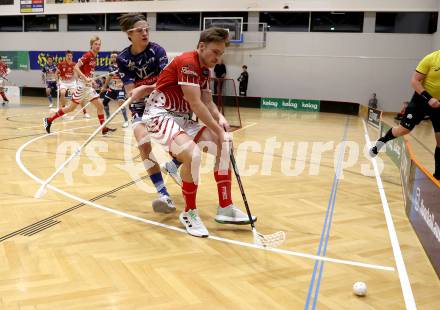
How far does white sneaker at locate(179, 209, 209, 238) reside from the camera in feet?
11.5

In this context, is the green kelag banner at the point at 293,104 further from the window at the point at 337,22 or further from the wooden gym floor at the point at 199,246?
the wooden gym floor at the point at 199,246

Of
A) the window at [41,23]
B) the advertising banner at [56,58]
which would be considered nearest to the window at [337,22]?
the advertising banner at [56,58]

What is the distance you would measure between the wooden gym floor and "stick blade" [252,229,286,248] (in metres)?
0.06

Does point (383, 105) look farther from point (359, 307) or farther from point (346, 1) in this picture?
point (359, 307)

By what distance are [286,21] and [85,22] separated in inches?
410

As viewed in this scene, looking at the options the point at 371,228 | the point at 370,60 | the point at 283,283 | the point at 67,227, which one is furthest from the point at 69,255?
the point at 370,60

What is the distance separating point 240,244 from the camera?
336 cm

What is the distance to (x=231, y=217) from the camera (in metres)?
3.80

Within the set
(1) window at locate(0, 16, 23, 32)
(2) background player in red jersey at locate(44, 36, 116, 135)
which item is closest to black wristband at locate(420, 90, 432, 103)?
(2) background player in red jersey at locate(44, 36, 116, 135)

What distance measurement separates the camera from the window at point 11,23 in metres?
23.8

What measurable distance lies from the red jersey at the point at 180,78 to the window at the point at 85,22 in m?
20.0

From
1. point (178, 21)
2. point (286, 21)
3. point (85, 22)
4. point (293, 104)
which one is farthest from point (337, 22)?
point (85, 22)

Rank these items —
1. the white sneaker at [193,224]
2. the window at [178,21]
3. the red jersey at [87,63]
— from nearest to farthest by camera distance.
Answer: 1. the white sneaker at [193,224]
2. the red jersey at [87,63]
3. the window at [178,21]

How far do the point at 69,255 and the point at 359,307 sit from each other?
75.6 inches
